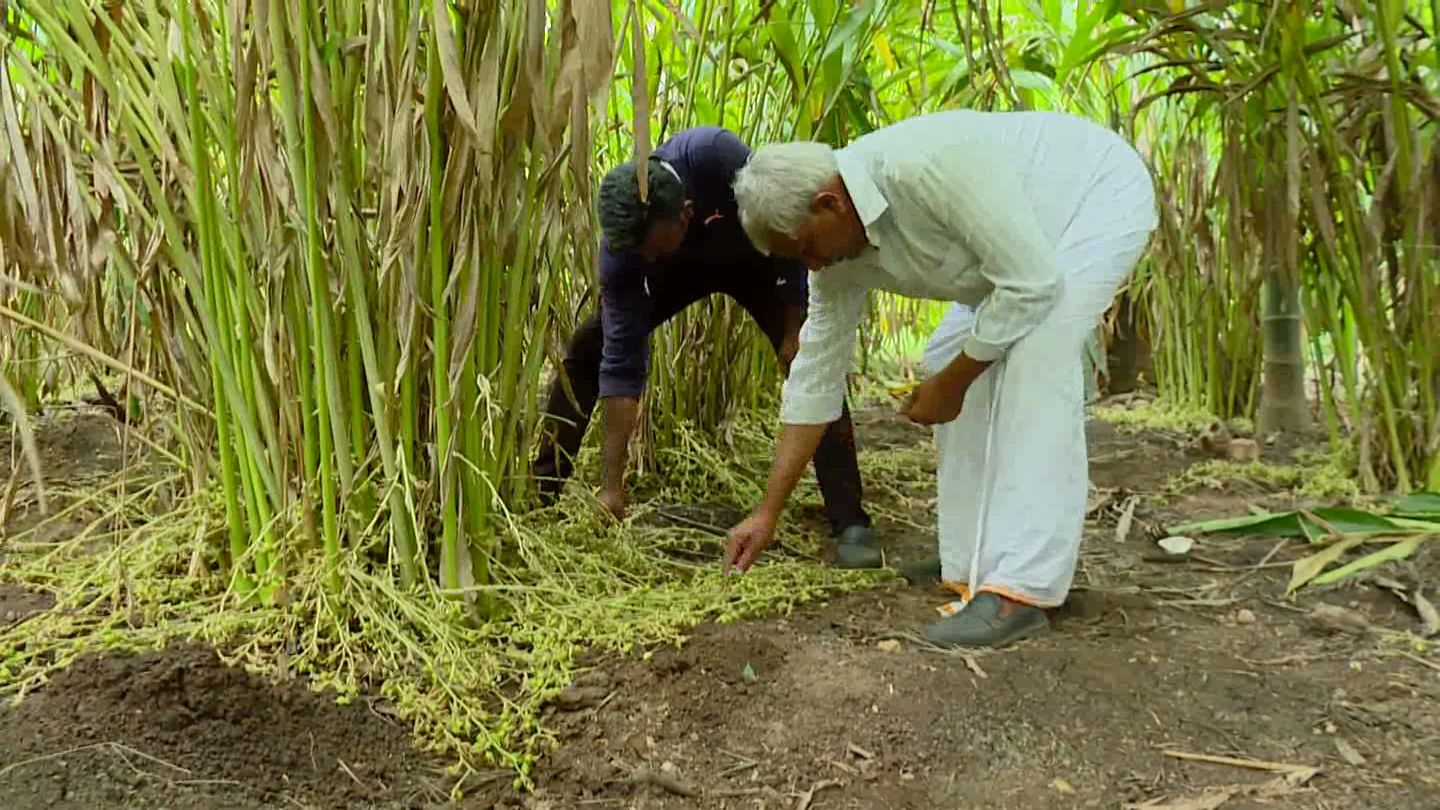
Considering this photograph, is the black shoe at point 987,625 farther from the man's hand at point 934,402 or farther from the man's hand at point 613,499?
the man's hand at point 613,499

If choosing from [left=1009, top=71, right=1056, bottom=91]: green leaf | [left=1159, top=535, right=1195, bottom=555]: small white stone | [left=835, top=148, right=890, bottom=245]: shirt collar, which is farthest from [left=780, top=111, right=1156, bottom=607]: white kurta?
[left=1009, top=71, right=1056, bottom=91]: green leaf

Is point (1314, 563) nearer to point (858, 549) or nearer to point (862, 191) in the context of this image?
point (858, 549)

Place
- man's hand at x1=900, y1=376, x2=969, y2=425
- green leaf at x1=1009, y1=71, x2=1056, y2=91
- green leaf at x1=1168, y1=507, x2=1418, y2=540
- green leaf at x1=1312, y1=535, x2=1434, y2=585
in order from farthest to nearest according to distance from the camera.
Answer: green leaf at x1=1009, y1=71, x2=1056, y2=91 → green leaf at x1=1168, y1=507, x2=1418, y2=540 → green leaf at x1=1312, y1=535, x2=1434, y2=585 → man's hand at x1=900, y1=376, x2=969, y2=425

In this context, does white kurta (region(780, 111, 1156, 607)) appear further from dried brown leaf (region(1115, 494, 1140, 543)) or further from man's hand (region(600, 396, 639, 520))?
dried brown leaf (region(1115, 494, 1140, 543))

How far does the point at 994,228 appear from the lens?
1288 millimetres

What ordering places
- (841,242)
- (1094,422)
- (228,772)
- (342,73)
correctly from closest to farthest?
(228,772)
(342,73)
(841,242)
(1094,422)

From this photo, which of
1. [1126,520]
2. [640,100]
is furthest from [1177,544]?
[640,100]

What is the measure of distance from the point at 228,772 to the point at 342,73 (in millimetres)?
753

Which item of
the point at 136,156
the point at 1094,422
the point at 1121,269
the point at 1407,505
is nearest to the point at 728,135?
the point at 1121,269

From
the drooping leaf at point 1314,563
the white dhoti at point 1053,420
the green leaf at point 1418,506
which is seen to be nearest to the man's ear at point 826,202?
the white dhoti at point 1053,420

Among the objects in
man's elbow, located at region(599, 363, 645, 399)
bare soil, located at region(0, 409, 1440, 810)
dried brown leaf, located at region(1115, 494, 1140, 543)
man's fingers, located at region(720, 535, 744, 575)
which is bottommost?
dried brown leaf, located at region(1115, 494, 1140, 543)

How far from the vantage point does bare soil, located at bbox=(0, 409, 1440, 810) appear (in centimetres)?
101

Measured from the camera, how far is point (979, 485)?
156 centimetres

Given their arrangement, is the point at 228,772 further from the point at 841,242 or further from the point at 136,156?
the point at 841,242
